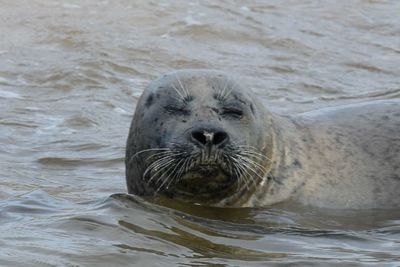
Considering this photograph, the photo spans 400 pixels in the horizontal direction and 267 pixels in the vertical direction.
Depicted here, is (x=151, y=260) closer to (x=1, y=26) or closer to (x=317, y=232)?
(x=317, y=232)

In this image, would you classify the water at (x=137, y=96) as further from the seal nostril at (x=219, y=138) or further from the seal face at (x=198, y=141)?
the seal nostril at (x=219, y=138)

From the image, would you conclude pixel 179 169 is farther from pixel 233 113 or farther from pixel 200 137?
pixel 233 113

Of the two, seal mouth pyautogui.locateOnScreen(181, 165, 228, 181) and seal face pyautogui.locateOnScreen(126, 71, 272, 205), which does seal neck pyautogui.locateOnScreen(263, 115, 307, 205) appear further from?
seal mouth pyautogui.locateOnScreen(181, 165, 228, 181)

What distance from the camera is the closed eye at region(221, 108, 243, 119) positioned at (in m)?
6.30

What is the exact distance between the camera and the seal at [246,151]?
240 inches

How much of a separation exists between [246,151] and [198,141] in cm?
38

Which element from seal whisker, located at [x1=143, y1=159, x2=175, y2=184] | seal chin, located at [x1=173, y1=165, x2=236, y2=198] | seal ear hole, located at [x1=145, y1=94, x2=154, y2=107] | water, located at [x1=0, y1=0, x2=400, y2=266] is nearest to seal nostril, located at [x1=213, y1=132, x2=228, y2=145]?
seal chin, located at [x1=173, y1=165, x2=236, y2=198]

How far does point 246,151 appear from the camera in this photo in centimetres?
621

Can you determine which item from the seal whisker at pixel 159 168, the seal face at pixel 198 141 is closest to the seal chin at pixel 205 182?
the seal face at pixel 198 141

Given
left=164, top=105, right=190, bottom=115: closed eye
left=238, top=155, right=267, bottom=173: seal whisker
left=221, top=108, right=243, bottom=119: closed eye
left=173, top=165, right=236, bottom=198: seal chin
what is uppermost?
left=221, top=108, right=243, bottom=119: closed eye

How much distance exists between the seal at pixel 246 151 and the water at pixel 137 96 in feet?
0.41

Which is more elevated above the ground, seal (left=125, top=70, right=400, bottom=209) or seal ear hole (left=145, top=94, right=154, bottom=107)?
seal ear hole (left=145, top=94, right=154, bottom=107)

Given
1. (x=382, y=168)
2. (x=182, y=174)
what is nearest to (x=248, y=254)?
(x=182, y=174)

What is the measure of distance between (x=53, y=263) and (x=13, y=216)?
1.06 metres
